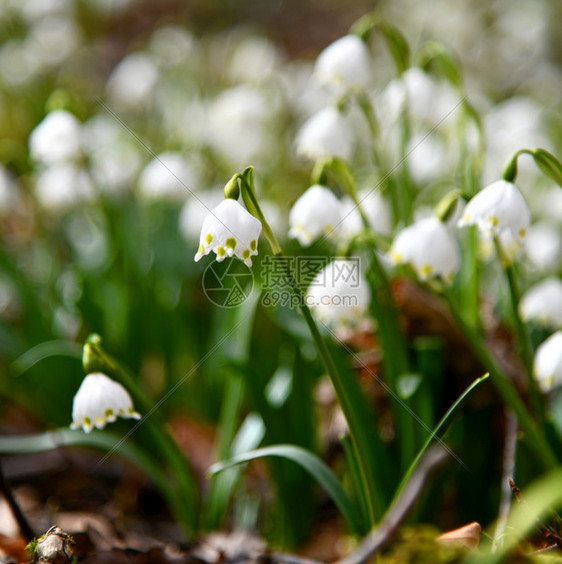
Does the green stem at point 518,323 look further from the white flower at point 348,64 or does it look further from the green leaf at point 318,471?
the white flower at point 348,64

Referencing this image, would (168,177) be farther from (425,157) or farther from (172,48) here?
(172,48)

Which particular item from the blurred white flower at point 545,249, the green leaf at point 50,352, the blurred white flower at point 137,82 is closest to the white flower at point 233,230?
the green leaf at point 50,352

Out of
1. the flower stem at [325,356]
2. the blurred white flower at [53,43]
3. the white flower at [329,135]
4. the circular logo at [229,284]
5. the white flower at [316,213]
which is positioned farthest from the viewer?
the blurred white flower at [53,43]

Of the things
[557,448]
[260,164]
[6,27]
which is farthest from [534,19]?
[557,448]

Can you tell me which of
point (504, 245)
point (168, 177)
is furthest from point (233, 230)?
point (168, 177)

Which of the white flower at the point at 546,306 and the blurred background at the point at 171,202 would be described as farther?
the blurred background at the point at 171,202
